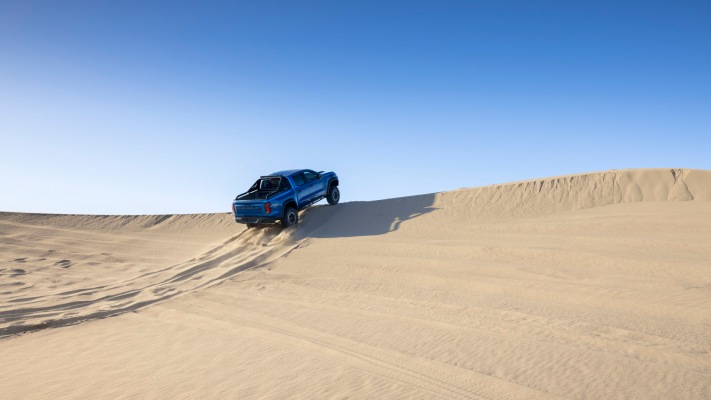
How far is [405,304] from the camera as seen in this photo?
779cm

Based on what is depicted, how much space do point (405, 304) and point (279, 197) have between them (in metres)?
7.73

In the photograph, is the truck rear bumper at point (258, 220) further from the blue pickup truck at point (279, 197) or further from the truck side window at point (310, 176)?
the truck side window at point (310, 176)

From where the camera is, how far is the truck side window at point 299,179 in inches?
607

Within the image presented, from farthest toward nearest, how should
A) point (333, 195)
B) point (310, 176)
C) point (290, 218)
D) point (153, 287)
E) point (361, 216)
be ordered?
point (333, 195)
point (361, 216)
point (310, 176)
point (290, 218)
point (153, 287)

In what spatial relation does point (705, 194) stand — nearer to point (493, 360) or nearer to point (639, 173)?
point (639, 173)

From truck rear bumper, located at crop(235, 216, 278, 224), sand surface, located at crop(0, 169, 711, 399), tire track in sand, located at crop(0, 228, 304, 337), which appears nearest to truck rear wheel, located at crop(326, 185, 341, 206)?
sand surface, located at crop(0, 169, 711, 399)

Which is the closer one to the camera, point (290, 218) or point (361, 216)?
point (290, 218)

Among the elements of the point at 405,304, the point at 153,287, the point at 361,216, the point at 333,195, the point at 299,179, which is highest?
the point at 299,179

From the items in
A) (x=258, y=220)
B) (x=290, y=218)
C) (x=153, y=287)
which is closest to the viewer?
(x=153, y=287)

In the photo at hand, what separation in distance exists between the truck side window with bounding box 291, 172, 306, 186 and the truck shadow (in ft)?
4.80

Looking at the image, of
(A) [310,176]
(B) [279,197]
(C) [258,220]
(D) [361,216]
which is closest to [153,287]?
(C) [258,220]

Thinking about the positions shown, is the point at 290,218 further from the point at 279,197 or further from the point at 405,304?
the point at 405,304

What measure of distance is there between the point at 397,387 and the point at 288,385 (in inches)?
45.3

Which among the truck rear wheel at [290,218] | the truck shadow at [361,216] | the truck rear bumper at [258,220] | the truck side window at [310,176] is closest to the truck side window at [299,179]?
the truck side window at [310,176]
